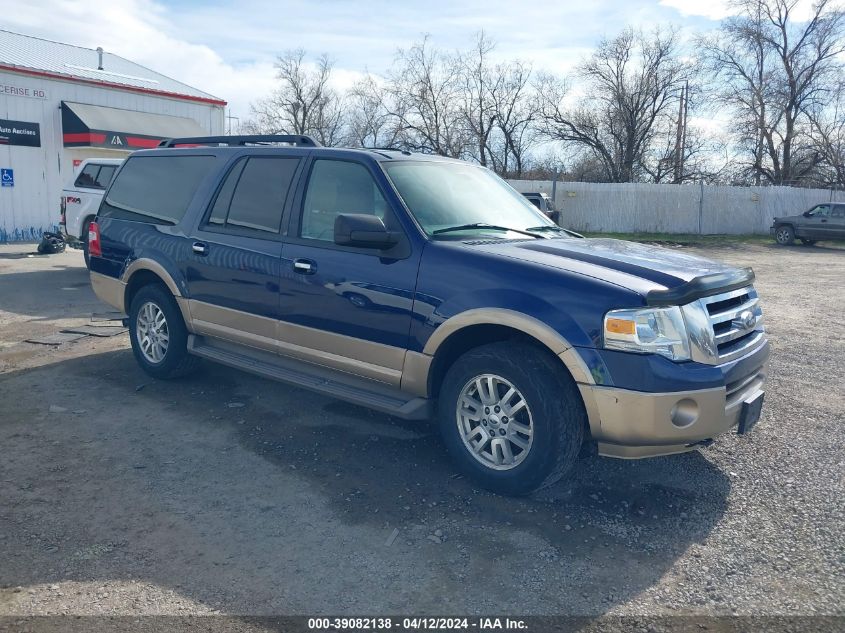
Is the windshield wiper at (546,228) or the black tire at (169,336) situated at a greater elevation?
the windshield wiper at (546,228)

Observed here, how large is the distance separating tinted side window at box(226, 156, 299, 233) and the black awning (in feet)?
53.5

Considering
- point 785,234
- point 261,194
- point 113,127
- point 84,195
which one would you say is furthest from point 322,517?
point 785,234

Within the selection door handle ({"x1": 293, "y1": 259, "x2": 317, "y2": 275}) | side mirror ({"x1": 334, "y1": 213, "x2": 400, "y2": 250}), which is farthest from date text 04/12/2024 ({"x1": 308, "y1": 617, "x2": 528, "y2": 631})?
door handle ({"x1": 293, "y1": 259, "x2": 317, "y2": 275})

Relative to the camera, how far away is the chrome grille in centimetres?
372

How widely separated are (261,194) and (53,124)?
18.0m

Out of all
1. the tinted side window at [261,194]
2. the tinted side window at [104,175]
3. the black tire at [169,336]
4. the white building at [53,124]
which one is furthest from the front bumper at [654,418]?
the white building at [53,124]

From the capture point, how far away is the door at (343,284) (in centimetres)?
439

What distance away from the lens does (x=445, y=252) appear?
423cm

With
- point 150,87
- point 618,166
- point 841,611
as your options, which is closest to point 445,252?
point 841,611

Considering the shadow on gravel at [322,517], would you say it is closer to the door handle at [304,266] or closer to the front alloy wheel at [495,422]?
the front alloy wheel at [495,422]

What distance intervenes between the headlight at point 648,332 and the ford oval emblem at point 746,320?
0.63 meters

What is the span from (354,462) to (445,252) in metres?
1.46

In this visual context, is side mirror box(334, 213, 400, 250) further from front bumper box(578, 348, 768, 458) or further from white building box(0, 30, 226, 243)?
white building box(0, 30, 226, 243)

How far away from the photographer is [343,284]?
461cm
